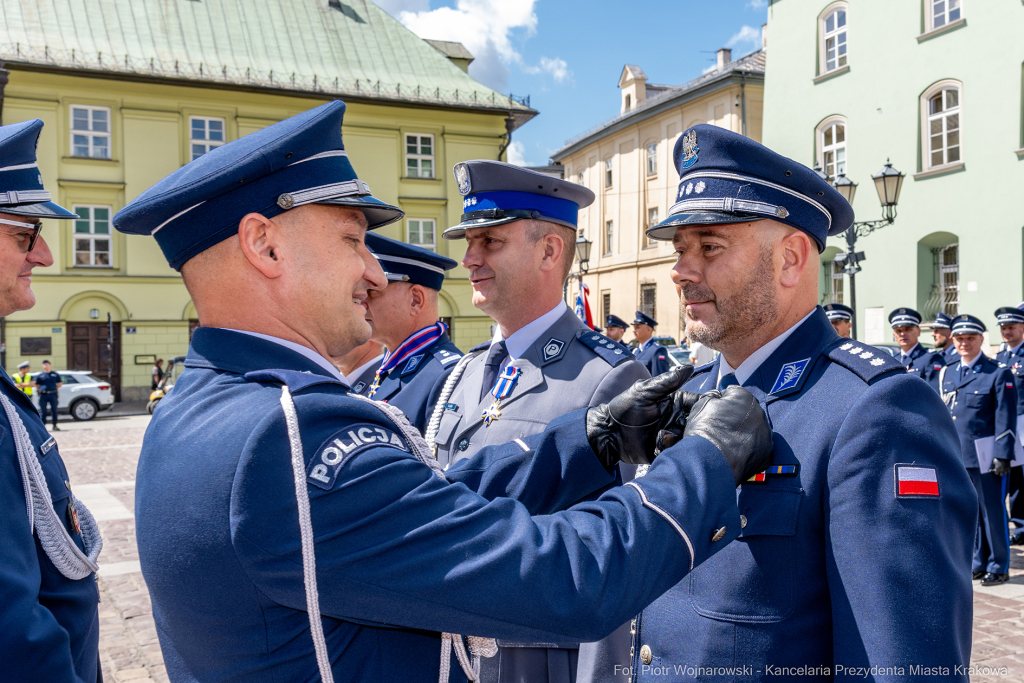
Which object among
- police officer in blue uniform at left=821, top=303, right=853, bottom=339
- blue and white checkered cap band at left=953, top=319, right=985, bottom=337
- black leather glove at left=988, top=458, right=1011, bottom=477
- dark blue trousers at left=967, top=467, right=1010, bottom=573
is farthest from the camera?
police officer in blue uniform at left=821, top=303, right=853, bottom=339

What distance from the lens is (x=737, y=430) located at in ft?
5.10

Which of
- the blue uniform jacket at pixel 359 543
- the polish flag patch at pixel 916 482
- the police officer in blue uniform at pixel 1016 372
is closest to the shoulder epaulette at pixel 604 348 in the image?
the polish flag patch at pixel 916 482

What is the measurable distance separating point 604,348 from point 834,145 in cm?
2121

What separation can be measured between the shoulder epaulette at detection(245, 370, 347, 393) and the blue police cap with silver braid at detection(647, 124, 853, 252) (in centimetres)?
109

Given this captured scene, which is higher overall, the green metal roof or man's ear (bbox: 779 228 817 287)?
the green metal roof

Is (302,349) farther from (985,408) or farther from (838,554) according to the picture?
(985,408)

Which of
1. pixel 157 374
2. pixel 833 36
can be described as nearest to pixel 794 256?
pixel 833 36

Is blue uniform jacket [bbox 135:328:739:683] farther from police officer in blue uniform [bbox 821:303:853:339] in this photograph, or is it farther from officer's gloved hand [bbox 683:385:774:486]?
police officer in blue uniform [bbox 821:303:853:339]

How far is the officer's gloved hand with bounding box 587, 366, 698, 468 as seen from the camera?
1823 millimetres

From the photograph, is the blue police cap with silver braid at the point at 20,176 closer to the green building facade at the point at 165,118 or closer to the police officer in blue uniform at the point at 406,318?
the police officer in blue uniform at the point at 406,318

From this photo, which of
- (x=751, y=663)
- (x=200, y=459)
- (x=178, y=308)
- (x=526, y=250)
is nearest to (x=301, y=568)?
(x=200, y=459)

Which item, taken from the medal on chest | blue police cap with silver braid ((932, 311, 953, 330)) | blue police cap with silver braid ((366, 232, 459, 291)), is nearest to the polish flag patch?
the medal on chest

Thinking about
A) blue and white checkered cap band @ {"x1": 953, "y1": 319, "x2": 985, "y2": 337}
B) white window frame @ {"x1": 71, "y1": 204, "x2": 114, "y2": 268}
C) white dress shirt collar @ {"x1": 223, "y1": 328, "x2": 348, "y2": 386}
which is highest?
white window frame @ {"x1": 71, "y1": 204, "x2": 114, "y2": 268}

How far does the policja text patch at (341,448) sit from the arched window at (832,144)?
22284 millimetres
